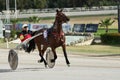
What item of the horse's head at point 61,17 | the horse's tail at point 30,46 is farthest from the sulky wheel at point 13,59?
the horse's head at point 61,17

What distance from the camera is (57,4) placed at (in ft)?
419

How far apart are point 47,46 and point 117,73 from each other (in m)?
3.31

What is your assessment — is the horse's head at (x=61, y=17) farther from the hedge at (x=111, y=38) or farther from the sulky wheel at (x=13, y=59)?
the hedge at (x=111, y=38)

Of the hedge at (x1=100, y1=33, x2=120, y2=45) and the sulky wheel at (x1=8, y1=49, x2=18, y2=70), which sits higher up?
the sulky wheel at (x1=8, y1=49, x2=18, y2=70)

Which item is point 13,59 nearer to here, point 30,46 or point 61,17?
point 30,46

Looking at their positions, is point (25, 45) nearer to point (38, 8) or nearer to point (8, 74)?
point (8, 74)

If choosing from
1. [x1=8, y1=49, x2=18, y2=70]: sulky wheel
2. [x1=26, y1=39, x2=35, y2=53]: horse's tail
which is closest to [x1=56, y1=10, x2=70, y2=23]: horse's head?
[x1=26, y1=39, x2=35, y2=53]: horse's tail

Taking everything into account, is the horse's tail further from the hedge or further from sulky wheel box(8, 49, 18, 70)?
the hedge

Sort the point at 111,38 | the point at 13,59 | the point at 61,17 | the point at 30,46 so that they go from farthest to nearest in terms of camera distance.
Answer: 1. the point at 111,38
2. the point at 30,46
3. the point at 13,59
4. the point at 61,17

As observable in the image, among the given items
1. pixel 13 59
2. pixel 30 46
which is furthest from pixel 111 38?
pixel 13 59

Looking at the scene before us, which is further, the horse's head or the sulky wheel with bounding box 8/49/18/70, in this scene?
Result: the sulky wheel with bounding box 8/49/18/70

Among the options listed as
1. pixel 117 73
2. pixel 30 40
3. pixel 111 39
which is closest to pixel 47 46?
pixel 30 40

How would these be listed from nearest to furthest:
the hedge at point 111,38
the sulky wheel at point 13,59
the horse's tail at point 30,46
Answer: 1. the sulky wheel at point 13,59
2. the horse's tail at point 30,46
3. the hedge at point 111,38

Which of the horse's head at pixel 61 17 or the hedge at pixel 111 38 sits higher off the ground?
the horse's head at pixel 61 17
